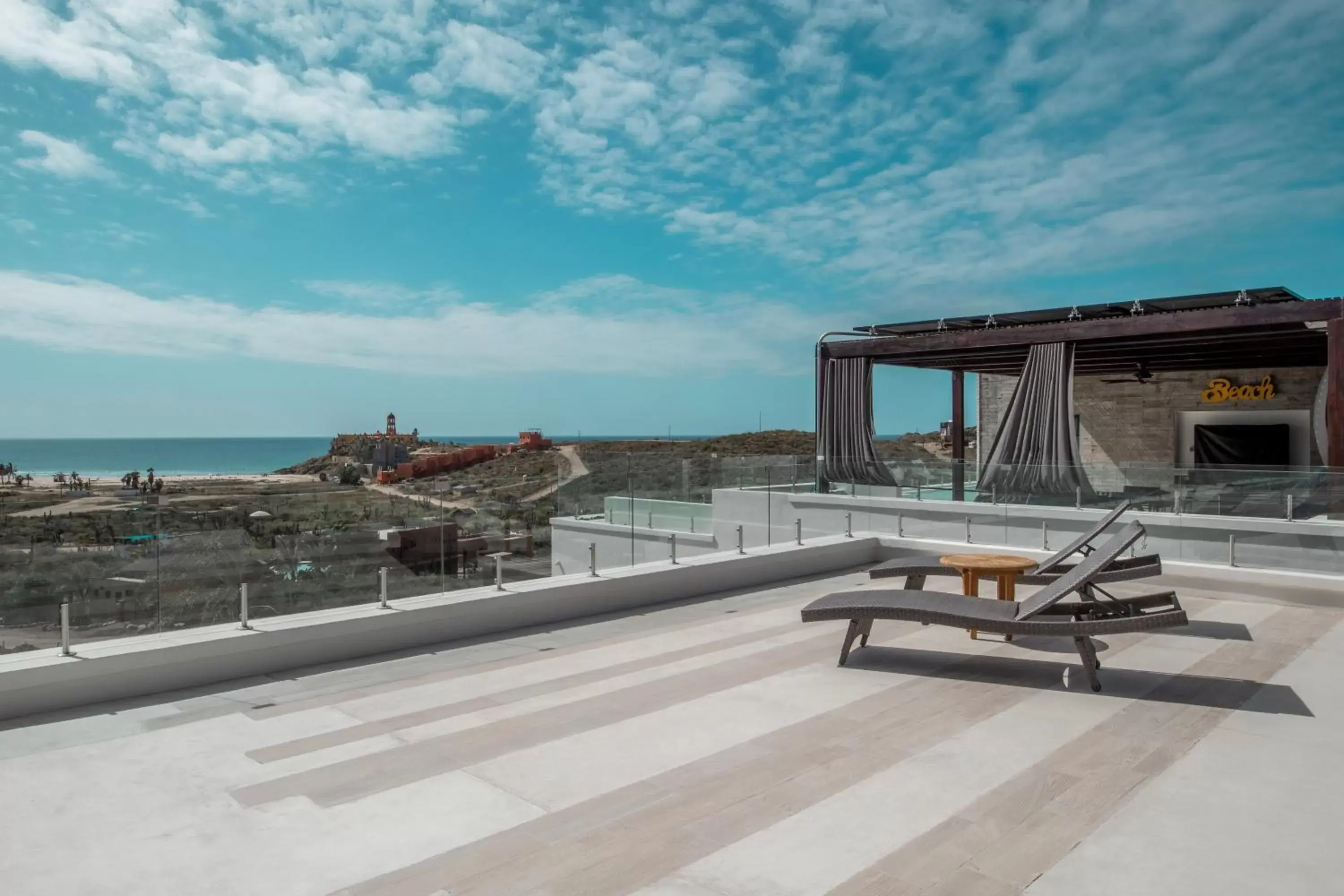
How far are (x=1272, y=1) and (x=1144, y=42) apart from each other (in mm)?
1762

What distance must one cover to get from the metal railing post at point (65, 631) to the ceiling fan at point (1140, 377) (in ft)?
56.9

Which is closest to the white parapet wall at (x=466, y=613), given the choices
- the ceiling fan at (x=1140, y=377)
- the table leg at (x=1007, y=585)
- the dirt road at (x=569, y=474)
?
the dirt road at (x=569, y=474)

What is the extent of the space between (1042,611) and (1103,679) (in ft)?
1.73

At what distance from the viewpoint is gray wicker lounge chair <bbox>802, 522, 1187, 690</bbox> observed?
4.51m

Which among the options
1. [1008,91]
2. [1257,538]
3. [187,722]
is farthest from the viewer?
[1008,91]

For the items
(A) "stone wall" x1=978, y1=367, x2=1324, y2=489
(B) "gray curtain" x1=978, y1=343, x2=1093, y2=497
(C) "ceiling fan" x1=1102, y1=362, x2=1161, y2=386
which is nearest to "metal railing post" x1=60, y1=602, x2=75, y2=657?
(B) "gray curtain" x1=978, y1=343, x2=1093, y2=497

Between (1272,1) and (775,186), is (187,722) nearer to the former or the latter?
(1272,1)

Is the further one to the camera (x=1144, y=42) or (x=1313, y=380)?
(x=1313, y=380)

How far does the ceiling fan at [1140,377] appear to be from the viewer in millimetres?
16908

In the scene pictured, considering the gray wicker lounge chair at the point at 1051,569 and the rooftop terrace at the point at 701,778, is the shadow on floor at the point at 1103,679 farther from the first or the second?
the gray wicker lounge chair at the point at 1051,569

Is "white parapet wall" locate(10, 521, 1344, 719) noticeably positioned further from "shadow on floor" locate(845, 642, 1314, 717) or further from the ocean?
the ocean

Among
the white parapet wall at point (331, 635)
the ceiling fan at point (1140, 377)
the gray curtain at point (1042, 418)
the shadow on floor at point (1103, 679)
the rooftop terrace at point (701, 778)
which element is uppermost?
the ceiling fan at point (1140, 377)

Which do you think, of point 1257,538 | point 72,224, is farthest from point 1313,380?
point 72,224

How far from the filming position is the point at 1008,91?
1627cm
